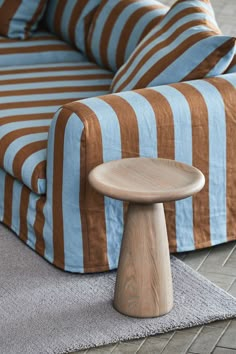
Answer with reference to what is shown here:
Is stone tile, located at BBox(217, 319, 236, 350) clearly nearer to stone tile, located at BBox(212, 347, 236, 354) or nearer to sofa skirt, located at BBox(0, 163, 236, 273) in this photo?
stone tile, located at BBox(212, 347, 236, 354)

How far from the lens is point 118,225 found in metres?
3.82

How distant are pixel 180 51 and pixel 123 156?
0.58 metres

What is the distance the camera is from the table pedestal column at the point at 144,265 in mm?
3465

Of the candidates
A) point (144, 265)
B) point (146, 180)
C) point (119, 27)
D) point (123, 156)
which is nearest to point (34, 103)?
point (119, 27)

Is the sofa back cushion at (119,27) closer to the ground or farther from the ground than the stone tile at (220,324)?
farther from the ground

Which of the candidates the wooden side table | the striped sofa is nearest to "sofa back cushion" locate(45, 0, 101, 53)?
the striped sofa

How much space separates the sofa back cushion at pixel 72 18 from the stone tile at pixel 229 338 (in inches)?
88.4

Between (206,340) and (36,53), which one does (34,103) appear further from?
(206,340)

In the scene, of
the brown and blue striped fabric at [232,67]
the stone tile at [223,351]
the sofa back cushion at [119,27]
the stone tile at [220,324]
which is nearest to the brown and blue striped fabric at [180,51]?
the brown and blue striped fabric at [232,67]

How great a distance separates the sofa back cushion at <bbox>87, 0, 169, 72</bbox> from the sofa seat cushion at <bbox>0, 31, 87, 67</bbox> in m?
0.19

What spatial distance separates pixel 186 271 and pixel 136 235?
44cm

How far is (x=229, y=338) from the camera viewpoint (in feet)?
11.0

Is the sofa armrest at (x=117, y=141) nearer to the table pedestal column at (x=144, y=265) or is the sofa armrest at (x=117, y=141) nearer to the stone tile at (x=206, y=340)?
the table pedestal column at (x=144, y=265)

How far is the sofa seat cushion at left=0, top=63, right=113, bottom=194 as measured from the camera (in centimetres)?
392
